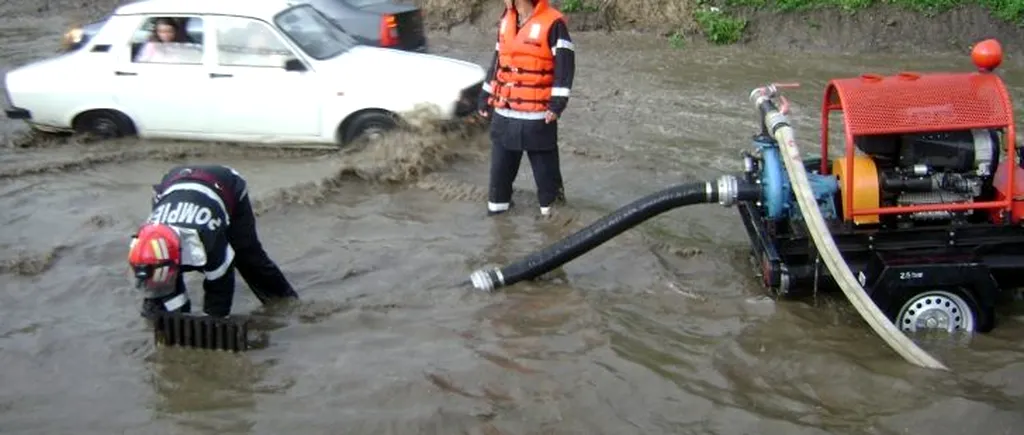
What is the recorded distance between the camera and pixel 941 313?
5566 millimetres

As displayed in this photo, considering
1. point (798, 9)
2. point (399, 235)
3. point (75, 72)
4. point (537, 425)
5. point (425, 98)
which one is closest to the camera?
point (537, 425)

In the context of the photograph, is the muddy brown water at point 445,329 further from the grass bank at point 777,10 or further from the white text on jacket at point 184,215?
the grass bank at point 777,10

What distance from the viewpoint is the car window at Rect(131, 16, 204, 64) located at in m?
9.38

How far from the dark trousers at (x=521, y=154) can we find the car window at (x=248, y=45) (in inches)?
102

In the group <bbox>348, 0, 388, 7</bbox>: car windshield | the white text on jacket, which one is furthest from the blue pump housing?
<bbox>348, 0, 388, 7</bbox>: car windshield

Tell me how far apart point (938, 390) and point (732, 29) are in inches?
445

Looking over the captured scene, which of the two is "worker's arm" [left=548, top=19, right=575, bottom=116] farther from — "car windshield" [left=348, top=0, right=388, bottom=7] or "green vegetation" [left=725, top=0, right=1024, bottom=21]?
"green vegetation" [left=725, top=0, right=1024, bottom=21]

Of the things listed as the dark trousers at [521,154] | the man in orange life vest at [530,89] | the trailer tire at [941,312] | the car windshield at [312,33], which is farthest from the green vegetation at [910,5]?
the trailer tire at [941,312]

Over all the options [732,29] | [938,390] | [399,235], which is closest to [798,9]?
[732,29]

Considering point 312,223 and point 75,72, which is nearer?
point 312,223

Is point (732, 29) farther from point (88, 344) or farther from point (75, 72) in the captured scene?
point (88, 344)

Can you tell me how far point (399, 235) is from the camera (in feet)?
24.8

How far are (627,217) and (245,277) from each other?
7.44 feet

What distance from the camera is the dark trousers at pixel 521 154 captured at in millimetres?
7410
